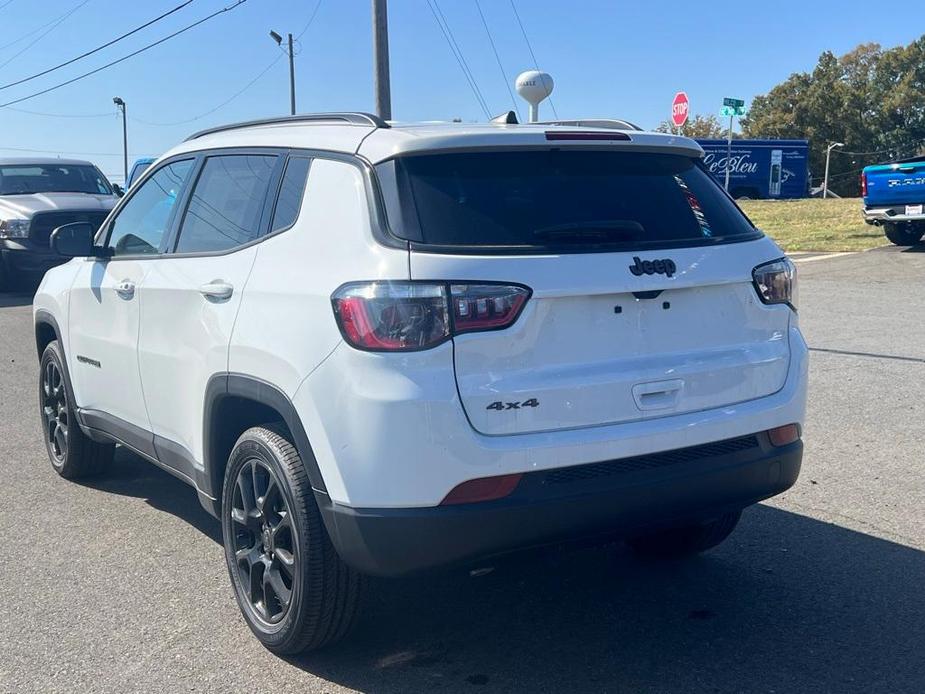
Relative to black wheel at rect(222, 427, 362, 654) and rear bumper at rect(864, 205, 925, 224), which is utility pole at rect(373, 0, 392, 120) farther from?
black wheel at rect(222, 427, 362, 654)

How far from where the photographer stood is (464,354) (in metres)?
3.10

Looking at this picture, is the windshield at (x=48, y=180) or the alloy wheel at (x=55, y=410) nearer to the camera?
the alloy wheel at (x=55, y=410)

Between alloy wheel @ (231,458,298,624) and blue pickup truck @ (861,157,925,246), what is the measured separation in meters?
15.1

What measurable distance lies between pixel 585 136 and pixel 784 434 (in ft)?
4.29

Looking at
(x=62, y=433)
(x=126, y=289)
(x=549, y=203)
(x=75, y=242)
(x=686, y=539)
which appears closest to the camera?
(x=549, y=203)

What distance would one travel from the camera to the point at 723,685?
134 inches

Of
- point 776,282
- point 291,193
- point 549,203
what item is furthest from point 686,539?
point 291,193

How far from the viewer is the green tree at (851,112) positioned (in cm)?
7144

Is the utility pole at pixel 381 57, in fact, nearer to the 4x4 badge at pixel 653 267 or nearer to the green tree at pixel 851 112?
the 4x4 badge at pixel 653 267

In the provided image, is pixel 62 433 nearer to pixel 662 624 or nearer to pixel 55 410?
pixel 55 410

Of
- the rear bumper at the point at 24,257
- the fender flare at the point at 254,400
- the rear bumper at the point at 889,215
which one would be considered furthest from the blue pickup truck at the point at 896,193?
the fender flare at the point at 254,400

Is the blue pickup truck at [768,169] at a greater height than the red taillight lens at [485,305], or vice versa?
the blue pickup truck at [768,169]

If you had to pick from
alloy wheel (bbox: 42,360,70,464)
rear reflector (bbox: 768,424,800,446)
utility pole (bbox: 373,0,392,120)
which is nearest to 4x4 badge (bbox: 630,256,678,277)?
rear reflector (bbox: 768,424,800,446)

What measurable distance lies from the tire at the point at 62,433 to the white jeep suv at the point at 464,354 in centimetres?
188
